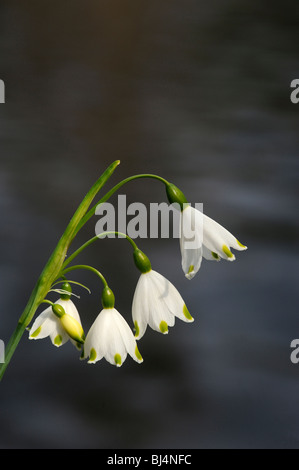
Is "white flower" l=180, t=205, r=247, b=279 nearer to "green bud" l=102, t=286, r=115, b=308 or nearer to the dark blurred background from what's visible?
→ "green bud" l=102, t=286, r=115, b=308

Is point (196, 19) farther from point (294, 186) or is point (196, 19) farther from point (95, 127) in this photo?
point (294, 186)

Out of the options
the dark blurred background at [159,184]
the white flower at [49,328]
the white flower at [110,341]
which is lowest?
the white flower at [110,341]

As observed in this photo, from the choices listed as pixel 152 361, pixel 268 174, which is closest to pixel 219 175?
pixel 268 174

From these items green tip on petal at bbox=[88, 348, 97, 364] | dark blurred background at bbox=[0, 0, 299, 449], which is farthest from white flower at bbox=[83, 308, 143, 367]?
dark blurred background at bbox=[0, 0, 299, 449]

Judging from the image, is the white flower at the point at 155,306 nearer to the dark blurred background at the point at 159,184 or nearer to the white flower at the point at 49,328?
the white flower at the point at 49,328

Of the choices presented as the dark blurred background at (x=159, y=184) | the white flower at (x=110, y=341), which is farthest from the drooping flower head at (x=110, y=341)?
the dark blurred background at (x=159, y=184)
